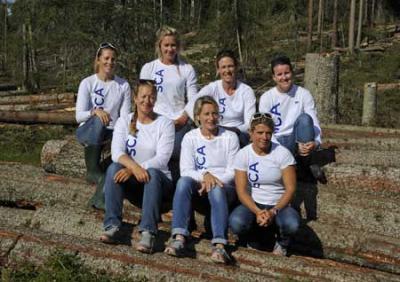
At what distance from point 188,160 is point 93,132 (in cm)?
127

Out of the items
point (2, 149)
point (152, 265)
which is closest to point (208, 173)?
A: point (152, 265)

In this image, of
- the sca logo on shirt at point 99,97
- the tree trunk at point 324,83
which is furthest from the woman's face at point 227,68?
the tree trunk at point 324,83

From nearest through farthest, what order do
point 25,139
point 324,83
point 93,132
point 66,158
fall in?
point 93,132, point 66,158, point 324,83, point 25,139

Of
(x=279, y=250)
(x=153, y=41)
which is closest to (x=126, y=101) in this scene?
(x=279, y=250)

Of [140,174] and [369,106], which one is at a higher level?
A: [369,106]

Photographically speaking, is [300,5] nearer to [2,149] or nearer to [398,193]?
[2,149]

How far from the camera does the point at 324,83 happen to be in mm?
10578

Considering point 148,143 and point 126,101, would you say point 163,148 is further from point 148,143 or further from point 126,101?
point 126,101

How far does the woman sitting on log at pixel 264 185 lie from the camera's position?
5.04m

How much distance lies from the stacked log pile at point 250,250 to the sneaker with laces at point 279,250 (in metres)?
0.13

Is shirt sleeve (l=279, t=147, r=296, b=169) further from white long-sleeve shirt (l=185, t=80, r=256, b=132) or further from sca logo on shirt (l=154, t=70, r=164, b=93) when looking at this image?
sca logo on shirt (l=154, t=70, r=164, b=93)

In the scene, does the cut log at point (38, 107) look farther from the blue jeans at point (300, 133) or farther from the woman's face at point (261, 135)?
the woman's face at point (261, 135)

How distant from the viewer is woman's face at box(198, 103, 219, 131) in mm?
5277

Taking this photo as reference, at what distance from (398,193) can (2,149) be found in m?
6.86
